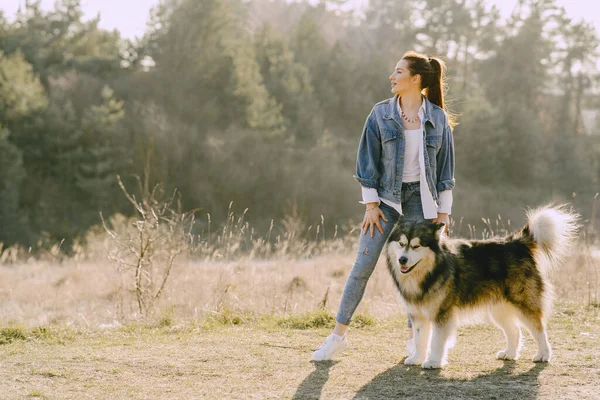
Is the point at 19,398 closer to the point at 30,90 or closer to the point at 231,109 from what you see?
the point at 30,90

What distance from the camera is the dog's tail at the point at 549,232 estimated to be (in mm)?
4086

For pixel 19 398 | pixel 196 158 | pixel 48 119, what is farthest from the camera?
pixel 196 158

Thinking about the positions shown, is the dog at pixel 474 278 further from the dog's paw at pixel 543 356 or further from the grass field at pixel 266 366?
the grass field at pixel 266 366

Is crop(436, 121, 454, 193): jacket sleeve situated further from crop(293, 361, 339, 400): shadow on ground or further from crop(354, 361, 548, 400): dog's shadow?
crop(293, 361, 339, 400): shadow on ground

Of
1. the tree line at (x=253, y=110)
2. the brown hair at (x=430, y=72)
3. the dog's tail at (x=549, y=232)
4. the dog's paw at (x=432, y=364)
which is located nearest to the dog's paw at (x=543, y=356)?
the dog's tail at (x=549, y=232)

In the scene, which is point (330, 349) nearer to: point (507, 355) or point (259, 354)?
point (259, 354)

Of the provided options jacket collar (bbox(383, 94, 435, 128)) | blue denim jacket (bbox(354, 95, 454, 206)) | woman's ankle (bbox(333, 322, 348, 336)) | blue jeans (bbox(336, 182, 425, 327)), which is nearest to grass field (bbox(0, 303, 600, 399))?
woman's ankle (bbox(333, 322, 348, 336))

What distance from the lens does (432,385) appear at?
3639 millimetres

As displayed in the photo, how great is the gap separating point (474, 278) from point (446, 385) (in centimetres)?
73

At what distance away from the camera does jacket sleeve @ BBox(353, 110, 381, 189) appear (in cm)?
412

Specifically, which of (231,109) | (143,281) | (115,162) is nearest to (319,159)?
(231,109)

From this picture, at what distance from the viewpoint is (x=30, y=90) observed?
25.2 metres

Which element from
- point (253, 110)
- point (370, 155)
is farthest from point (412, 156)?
point (253, 110)

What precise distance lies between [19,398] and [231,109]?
91.4 feet
